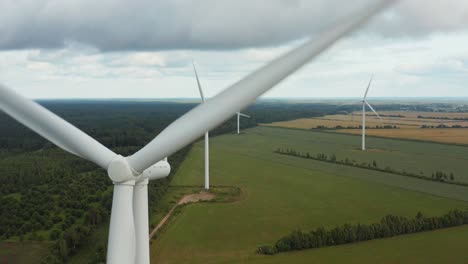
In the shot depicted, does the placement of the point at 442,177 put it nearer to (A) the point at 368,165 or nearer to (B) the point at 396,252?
(A) the point at 368,165

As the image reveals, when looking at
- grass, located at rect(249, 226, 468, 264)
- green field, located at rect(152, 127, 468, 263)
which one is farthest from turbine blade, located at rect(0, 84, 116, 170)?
grass, located at rect(249, 226, 468, 264)

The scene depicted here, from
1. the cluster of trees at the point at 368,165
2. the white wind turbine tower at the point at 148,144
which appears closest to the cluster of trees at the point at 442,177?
the cluster of trees at the point at 368,165

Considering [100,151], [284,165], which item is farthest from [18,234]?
[284,165]

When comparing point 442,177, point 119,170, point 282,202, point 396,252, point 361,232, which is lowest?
point 396,252

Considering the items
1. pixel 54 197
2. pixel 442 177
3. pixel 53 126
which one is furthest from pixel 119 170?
pixel 442 177

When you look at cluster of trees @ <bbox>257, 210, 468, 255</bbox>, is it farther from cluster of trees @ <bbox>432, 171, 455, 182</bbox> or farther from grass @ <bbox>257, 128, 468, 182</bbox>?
grass @ <bbox>257, 128, 468, 182</bbox>

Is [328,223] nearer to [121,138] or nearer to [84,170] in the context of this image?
[84,170]

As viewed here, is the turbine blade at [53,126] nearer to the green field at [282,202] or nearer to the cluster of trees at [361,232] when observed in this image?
the green field at [282,202]

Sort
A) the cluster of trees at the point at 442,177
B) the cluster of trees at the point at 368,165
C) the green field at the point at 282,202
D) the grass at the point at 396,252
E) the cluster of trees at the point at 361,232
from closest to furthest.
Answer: the grass at the point at 396,252 → the cluster of trees at the point at 361,232 → the green field at the point at 282,202 → the cluster of trees at the point at 442,177 → the cluster of trees at the point at 368,165

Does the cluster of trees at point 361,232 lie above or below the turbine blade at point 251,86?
below
